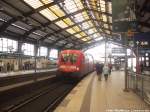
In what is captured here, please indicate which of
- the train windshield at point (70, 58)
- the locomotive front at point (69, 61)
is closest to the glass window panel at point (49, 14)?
the locomotive front at point (69, 61)

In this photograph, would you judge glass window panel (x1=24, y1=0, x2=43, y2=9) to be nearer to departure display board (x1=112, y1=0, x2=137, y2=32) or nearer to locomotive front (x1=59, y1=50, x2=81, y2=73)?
locomotive front (x1=59, y1=50, x2=81, y2=73)

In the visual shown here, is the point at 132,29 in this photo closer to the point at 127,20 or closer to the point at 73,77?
the point at 127,20

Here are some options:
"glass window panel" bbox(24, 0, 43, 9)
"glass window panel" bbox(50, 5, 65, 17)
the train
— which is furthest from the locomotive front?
"glass window panel" bbox(50, 5, 65, 17)

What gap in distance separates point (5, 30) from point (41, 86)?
55.7 ft

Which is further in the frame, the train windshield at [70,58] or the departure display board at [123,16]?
the train windshield at [70,58]

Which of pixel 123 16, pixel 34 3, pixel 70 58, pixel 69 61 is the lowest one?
pixel 69 61

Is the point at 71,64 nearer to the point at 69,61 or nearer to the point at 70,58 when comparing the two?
the point at 69,61

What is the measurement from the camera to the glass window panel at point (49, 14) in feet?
130

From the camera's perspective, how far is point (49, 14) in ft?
138

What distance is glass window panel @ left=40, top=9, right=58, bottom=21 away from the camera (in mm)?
39666

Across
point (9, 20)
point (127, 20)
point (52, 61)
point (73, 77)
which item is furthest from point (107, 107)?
point (52, 61)

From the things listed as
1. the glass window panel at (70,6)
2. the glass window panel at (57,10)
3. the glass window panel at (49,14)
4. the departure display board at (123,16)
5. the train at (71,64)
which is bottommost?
the train at (71,64)

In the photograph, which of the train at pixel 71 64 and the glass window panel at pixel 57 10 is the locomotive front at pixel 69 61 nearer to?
the train at pixel 71 64

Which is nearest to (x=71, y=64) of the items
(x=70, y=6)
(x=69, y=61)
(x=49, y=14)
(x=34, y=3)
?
(x=69, y=61)
